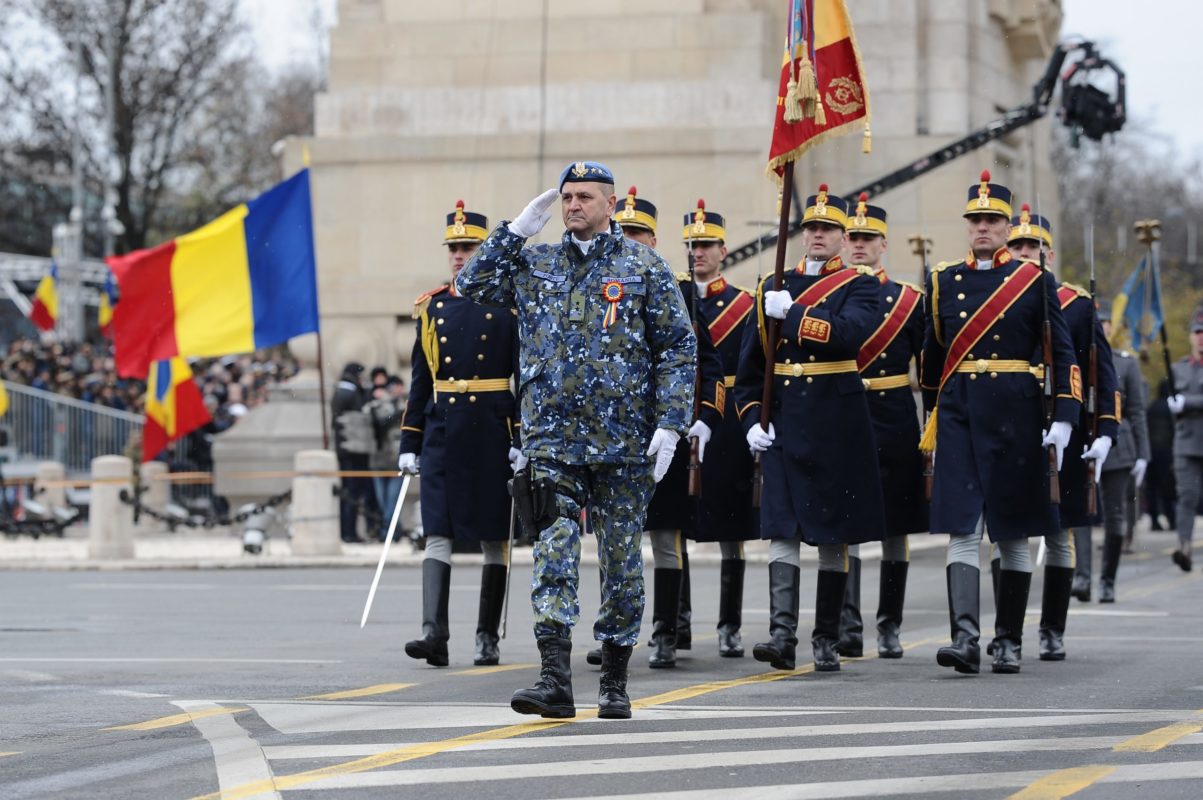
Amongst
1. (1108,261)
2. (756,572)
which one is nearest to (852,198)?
(756,572)

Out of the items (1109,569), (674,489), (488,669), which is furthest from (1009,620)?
(1109,569)

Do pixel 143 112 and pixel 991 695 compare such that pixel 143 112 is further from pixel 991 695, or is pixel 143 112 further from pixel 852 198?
pixel 991 695

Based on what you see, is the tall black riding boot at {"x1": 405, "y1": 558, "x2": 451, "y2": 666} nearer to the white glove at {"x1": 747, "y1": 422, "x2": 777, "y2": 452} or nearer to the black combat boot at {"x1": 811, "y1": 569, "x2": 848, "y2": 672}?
the white glove at {"x1": 747, "y1": 422, "x2": 777, "y2": 452}

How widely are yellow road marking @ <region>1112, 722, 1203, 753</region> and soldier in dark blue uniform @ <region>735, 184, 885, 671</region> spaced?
2.70m

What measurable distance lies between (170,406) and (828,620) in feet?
52.2

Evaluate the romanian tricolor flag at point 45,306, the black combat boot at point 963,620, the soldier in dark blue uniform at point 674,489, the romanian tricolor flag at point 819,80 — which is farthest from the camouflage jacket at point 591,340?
the romanian tricolor flag at point 45,306

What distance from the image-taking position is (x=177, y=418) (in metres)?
26.2

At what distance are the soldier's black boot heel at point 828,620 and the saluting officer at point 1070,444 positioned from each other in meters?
1.11

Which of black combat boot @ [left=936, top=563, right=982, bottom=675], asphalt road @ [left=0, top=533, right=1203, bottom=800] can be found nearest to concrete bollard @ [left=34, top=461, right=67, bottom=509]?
asphalt road @ [left=0, top=533, right=1203, bottom=800]

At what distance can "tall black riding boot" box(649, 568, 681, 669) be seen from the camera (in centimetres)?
1173

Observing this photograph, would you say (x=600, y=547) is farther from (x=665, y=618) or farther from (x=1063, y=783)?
(x=1063, y=783)

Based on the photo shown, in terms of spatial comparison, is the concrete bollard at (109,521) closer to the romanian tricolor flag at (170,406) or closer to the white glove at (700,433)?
the romanian tricolor flag at (170,406)

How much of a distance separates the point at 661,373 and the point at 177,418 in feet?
56.9

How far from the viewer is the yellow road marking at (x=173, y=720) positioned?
361 inches
